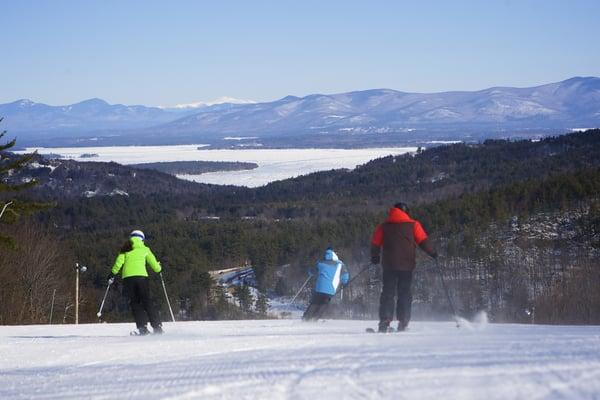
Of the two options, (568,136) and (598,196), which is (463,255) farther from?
(568,136)

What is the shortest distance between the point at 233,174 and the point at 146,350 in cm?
17690

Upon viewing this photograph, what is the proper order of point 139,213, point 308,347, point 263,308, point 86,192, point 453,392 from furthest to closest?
point 86,192
point 139,213
point 263,308
point 308,347
point 453,392

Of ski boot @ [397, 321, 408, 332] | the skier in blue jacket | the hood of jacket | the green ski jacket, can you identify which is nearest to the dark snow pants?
the skier in blue jacket

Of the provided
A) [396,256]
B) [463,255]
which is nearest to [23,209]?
[396,256]

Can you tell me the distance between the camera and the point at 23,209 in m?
30.2

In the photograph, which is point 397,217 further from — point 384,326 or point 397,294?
point 384,326

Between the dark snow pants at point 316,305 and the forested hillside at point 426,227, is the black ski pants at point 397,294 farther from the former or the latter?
the forested hillside at point 426,227

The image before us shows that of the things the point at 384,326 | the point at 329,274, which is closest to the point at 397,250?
the point at 384,326

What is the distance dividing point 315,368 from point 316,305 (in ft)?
22.9

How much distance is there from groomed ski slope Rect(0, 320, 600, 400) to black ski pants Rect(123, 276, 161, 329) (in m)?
1.61

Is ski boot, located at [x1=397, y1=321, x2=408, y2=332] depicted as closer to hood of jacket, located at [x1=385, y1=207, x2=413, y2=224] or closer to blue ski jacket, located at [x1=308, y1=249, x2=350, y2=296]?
hood of jacket, located at [x1=385, y1=207, x2=413, y2=224]

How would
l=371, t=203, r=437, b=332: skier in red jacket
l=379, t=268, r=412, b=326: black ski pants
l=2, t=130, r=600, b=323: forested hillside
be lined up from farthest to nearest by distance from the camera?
l=2, t=130, r=600, b=323: forested hillside, l=379, t=268, r=412, b=326: black ski pants, l=371, t=203, r=437, b=332: skier in red jacket

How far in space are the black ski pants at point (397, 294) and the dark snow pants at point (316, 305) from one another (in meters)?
3.03

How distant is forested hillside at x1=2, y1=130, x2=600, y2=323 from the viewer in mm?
46469
